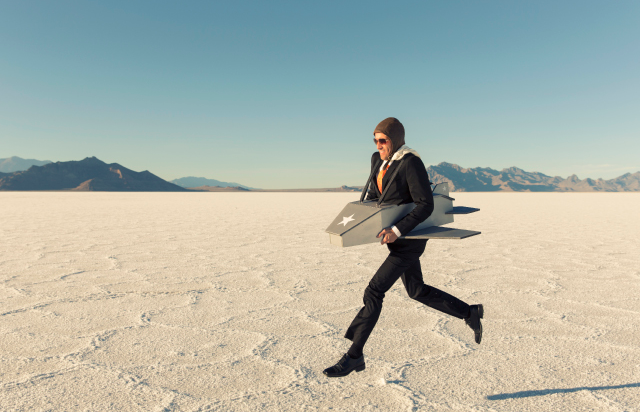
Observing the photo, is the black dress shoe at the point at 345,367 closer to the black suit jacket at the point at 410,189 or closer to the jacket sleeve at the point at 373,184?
the black suit jacket at the point at 410,189

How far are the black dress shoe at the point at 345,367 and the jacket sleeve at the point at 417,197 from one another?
800mm

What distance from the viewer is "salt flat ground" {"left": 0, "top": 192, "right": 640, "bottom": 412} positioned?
85.5 inches

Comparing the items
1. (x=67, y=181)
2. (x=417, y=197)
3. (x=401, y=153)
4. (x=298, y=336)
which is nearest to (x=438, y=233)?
(x=417, y=197)

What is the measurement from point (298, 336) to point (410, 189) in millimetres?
1496

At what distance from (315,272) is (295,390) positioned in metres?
3.03

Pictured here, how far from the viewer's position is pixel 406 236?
7.02ft

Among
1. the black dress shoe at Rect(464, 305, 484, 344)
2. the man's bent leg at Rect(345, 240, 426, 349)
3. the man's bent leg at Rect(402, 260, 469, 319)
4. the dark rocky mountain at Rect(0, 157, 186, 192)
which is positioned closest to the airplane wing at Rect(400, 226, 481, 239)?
the man's bent leg at Rect(345, 240, 426, 349)

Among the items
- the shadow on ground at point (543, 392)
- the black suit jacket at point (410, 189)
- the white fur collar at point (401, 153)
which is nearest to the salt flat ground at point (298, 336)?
the shadow on ground at point (543, 392)

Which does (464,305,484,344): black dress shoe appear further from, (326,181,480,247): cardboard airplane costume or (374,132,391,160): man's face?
(374,132,391,160): man's face

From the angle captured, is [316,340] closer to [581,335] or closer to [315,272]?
[581,335]

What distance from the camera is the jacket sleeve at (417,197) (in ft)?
6.96

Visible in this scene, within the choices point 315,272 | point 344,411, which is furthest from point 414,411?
point 315,272

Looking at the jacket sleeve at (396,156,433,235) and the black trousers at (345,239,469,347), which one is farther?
the black trousers at (345,239,469,347)

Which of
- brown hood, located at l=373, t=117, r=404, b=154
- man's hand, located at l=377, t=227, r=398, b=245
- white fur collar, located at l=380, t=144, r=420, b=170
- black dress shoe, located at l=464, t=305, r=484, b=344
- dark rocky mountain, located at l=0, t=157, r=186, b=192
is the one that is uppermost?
dark rocky mountain, located at l=0, t=157, r=186, b=192
